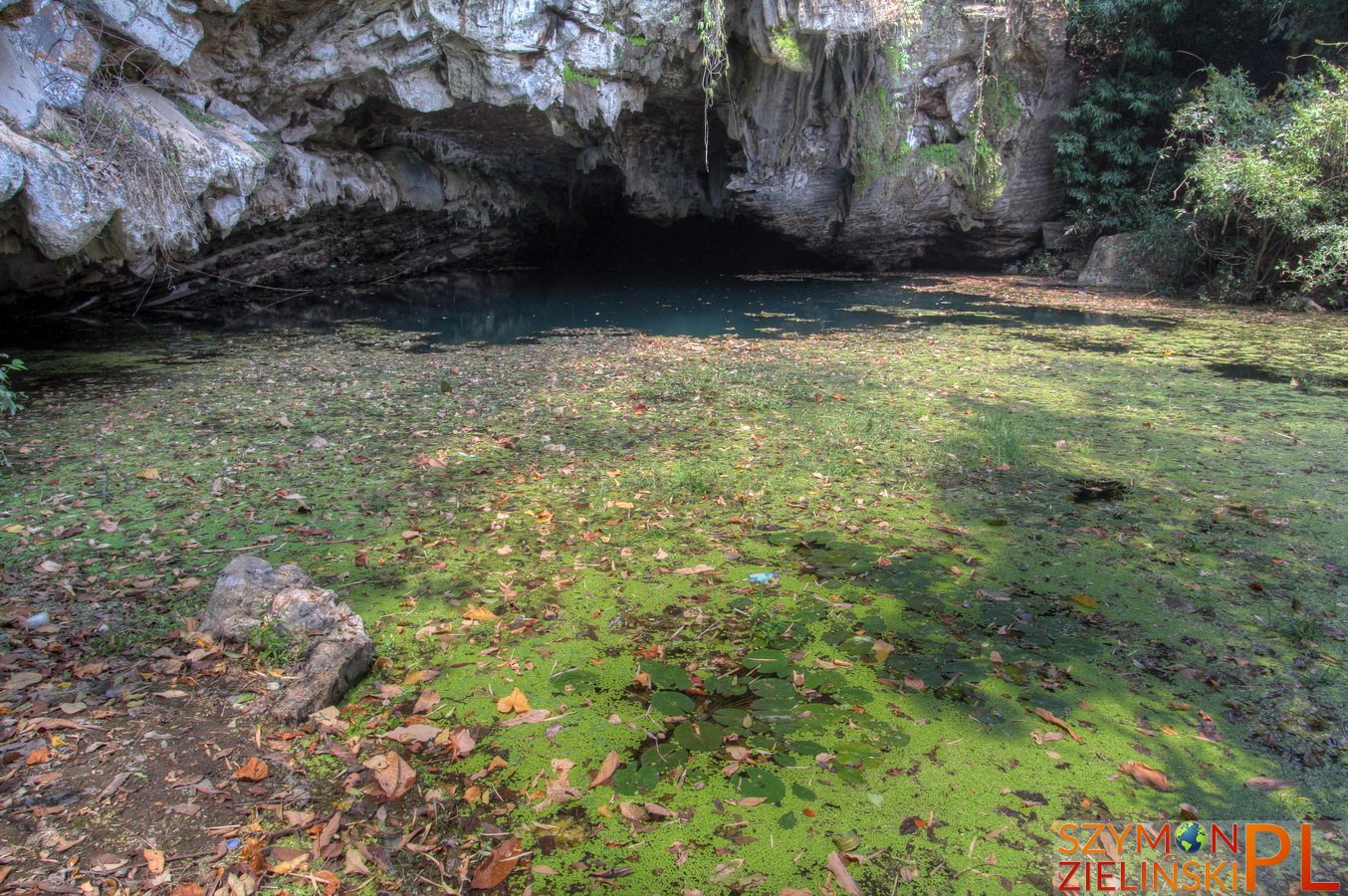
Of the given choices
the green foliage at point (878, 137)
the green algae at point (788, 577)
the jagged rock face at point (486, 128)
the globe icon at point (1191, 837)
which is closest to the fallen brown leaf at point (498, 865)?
the green algae at point (788, 577)

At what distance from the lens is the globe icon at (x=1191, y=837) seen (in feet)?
6.70

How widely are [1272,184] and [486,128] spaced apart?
13730 millimetres

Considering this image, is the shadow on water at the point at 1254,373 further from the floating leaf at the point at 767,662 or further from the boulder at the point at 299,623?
the boulder at the point at 299,623

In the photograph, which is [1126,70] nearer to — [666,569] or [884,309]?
[884,309]

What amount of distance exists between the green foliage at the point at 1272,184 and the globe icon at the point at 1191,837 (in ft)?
45.0

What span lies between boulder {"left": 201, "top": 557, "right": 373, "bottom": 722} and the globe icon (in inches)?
102

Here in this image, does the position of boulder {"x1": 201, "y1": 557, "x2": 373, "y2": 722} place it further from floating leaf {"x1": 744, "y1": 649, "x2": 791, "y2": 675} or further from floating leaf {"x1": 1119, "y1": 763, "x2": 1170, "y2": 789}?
floating leaf {"x1": 1119, "y1": 763, "x2": 1170, "y2": 789}

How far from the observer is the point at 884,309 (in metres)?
13.0

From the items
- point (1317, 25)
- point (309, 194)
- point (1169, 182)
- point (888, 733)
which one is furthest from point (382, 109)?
point (1317, 25)

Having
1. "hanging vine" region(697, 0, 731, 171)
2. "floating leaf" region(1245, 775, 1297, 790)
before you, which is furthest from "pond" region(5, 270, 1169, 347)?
"floating leaf" region(1245, 775, 1297, 790)

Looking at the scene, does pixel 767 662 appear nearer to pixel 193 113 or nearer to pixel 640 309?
pixel 193 113

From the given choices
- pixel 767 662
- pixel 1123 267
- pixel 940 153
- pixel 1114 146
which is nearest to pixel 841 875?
pixel 767 662

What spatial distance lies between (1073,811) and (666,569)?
191cm

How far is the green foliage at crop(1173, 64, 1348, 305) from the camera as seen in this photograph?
11859 mm
